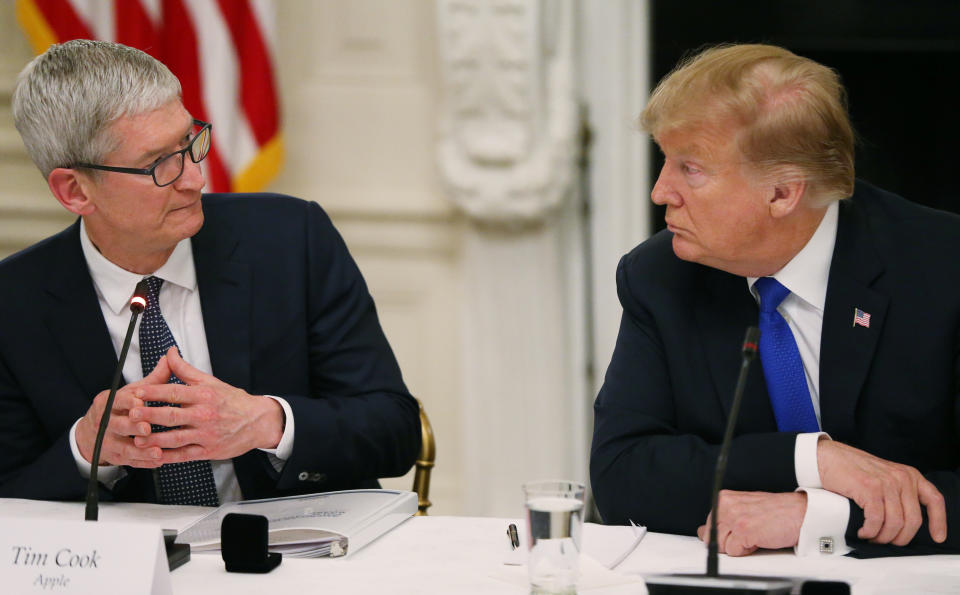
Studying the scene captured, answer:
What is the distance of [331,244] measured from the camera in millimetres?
2320

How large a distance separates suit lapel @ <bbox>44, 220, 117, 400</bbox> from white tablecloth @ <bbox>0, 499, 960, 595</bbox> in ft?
2.00

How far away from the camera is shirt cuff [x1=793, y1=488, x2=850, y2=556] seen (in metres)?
1.62

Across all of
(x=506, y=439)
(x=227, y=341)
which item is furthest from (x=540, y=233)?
(x=227, y=341)

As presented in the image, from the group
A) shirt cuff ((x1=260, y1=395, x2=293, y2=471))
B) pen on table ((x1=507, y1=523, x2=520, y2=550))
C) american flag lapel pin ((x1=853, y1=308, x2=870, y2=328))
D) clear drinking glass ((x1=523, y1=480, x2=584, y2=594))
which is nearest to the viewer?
clear drinking glass ((x1=523, y1=480, x2=584, y2=594))

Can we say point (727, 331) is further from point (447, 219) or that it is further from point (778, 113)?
point (447, 219)

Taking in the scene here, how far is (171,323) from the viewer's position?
2170 millimetres

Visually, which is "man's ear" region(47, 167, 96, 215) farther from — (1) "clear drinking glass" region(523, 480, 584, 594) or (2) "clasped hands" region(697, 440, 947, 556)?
(2) "clasped hands" region(697, 440, 947, 556)

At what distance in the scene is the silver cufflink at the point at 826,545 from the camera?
1.62 meters

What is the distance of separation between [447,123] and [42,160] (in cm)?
175

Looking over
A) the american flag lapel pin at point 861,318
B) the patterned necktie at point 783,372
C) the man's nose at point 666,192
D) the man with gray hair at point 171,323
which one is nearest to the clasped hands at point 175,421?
the man with gray hair at point 171,323

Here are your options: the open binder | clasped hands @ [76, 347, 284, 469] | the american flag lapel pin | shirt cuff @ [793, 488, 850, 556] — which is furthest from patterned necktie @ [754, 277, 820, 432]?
clasped hands @ [76, 347, 284, 469]

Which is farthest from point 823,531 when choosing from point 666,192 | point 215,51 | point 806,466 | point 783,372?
point 215,51

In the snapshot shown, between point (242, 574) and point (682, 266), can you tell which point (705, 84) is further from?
point (242, 574)

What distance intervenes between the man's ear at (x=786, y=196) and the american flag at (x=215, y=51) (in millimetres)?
2089
